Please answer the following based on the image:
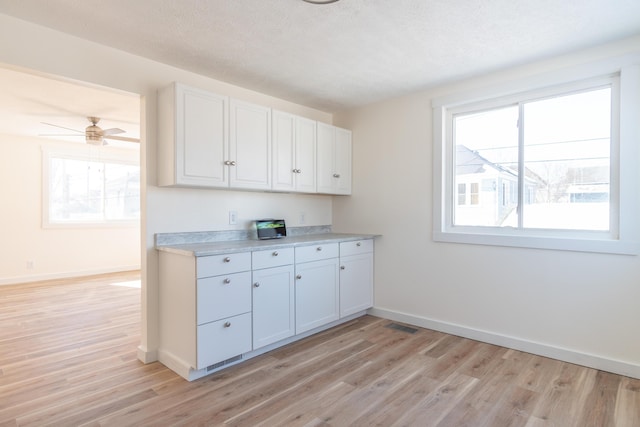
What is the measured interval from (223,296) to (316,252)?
1.01 metres

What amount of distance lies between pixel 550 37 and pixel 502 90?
617mm

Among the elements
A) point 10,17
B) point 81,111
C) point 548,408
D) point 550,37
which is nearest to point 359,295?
point 548,408

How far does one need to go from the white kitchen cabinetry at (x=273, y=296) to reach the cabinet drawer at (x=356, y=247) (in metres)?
0.72

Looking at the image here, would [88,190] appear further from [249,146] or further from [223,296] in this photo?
[223,296]

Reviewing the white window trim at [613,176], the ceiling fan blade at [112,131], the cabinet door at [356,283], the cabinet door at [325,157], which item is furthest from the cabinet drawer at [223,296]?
the ceiling fan blade at [112,131]

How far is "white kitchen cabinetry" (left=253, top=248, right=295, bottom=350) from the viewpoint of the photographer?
2.74 m

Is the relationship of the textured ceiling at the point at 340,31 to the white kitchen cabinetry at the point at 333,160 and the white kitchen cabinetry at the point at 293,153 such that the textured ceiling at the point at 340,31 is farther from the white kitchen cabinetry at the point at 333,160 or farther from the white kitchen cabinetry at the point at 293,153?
the white kitchen cabinetry at the point at 333,160

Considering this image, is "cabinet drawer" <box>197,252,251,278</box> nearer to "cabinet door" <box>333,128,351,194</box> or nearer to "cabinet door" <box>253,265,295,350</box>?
"cabinet door" <box>253,265,295,350</box>

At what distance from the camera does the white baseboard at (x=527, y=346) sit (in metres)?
2.48

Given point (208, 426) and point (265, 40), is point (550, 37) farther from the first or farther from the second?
point (208, 426)

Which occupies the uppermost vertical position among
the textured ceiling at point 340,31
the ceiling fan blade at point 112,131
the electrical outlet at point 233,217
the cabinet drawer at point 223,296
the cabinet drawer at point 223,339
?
the textured ceiling at point 340,31

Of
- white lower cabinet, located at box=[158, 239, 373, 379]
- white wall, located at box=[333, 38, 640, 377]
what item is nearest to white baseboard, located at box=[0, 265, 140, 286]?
white lower cabinet, located at box=[158, 239, 373, 379]

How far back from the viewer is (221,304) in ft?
8.22

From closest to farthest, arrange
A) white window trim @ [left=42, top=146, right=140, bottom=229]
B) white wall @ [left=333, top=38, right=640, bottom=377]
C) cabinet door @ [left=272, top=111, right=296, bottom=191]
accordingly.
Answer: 1. white wall @ [left=333, top=38, right=640, bottom=377]
2. cabinet door @ [left=272, top=111, right=296, bottom=191]
3. white window trim @ [left=42, top=146, right=140, bottom=229]
